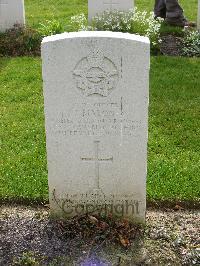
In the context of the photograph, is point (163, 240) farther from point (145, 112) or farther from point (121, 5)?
point (121, 5)

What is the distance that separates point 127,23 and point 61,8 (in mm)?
3562

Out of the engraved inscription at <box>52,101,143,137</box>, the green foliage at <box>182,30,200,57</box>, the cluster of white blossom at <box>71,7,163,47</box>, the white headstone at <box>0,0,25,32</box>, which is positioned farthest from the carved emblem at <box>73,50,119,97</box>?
the white headstone at <box>0,0,25,32</box>

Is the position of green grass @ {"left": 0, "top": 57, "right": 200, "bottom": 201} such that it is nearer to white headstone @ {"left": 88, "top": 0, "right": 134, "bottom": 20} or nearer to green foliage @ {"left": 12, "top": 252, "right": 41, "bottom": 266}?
green foliage @ {"left": 12, "top": 252, "right": 41, "bottom": 266}

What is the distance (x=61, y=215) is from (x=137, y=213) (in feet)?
2.37

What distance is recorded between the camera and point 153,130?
689 centimetres

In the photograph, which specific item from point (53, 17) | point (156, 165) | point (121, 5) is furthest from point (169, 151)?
point (53, 17)

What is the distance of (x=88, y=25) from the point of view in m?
10.9

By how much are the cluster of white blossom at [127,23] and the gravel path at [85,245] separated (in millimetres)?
5400

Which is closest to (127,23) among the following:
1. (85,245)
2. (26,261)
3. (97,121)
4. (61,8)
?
(61,8)

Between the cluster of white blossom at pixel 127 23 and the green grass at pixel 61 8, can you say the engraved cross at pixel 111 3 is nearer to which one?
the cluster of white blossom at pixel 127 23

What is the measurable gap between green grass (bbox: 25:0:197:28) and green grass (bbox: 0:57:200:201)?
302 cm

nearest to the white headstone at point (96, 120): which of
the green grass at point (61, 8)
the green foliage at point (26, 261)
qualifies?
the green foliage at point (26, 261)

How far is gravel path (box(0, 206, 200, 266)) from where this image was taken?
15.0 ft

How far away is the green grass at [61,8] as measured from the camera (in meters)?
12.3
